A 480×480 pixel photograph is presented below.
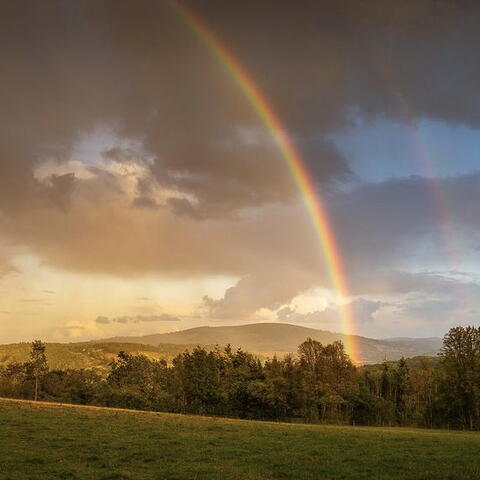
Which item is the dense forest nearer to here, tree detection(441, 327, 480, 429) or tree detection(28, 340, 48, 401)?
tree detection(441, 327, 480, 429)

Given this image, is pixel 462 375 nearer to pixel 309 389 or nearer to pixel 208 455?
pixel 309 389

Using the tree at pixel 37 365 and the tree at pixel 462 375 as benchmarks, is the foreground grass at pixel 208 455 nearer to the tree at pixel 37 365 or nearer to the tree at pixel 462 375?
the tree at pixel 462 375

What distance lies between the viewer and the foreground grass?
2359cm

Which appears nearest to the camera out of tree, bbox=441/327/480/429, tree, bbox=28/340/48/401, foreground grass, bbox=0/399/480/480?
foreground grass, bbox=0/399/480/480

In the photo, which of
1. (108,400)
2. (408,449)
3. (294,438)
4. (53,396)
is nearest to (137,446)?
(294,438)

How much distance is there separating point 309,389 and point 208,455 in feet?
232

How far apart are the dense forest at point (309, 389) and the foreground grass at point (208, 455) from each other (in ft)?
175

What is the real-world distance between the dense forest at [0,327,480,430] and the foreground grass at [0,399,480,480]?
5326 centimetres

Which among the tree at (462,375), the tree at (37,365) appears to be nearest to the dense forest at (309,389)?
the tree at (462,375)

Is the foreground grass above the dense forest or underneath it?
above

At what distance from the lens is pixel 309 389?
9656 centimetres

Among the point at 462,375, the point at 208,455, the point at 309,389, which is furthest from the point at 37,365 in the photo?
the point at 208,455

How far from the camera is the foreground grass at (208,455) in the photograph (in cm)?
2359

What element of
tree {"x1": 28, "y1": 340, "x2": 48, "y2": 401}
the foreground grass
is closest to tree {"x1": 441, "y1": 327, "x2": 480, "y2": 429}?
the foreground grass
